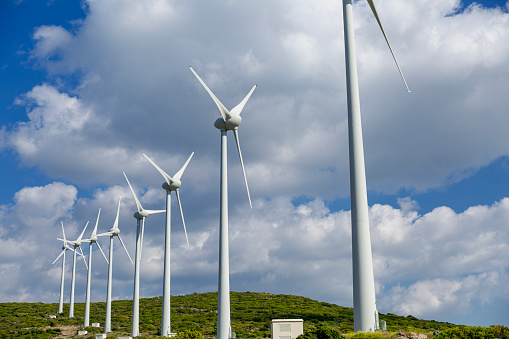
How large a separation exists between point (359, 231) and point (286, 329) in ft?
63.8

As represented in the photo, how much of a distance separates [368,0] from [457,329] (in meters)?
22.9

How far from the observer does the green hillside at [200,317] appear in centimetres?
9638

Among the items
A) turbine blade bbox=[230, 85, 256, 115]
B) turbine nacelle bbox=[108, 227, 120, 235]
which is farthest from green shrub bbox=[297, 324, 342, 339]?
turbine nacelle bbox=[108, 227, 120, 235]

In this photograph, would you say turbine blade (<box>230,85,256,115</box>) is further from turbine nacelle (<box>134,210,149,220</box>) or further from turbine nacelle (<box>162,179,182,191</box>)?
turbine nacelle (<box>134,210,149,220</box>)

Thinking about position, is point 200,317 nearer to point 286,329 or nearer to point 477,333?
point 286,329

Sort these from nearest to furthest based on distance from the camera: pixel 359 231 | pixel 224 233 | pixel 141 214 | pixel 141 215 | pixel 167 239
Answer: pixel 359 231, pixel 224 233, pixel 167 239, pixel 141 214, pixel 141 215

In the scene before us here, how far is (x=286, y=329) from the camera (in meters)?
47.2

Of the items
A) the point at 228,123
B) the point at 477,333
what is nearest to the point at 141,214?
the point at 228,123

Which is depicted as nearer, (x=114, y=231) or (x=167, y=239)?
(x=167, y=239)

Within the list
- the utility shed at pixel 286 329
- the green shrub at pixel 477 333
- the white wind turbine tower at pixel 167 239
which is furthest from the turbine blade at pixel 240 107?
the green shrub at pixel 477 333

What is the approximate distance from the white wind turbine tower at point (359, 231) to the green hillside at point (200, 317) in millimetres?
48570

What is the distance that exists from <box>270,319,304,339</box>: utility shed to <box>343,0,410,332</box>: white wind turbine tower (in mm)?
16802

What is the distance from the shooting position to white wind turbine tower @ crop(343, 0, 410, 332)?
3050cm

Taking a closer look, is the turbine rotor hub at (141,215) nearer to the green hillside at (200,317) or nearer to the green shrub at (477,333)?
the green hillside at (200,317)
